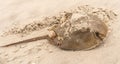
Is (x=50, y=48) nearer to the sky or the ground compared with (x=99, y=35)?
nearer to the ground

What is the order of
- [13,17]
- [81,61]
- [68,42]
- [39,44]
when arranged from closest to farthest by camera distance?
[81,61], [68,42], [39,44], [13,17]

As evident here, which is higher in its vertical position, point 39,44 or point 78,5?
point 78,5

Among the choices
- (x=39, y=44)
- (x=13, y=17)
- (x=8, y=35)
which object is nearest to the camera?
(x=39, y=44)

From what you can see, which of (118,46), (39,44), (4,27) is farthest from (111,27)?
(4,27)

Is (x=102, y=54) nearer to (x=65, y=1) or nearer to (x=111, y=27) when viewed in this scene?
(x=111, y=27)

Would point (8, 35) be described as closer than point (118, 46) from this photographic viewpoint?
No

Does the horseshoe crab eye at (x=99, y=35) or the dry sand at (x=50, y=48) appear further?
→ the horseshoe crab eye at (x=99, y=35)

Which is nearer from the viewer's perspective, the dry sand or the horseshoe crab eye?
the dry sand

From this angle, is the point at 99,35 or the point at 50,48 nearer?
the point at 99,35
